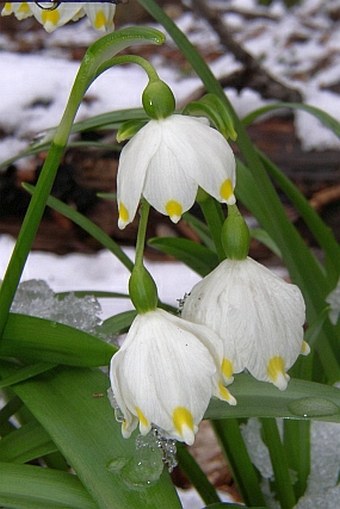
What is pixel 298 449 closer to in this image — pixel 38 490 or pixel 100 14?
Result: pixel 38 490

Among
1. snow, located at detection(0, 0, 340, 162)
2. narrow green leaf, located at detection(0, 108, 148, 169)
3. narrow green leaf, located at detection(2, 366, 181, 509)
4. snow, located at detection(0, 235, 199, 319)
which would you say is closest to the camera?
narrow green leaf, located at detection(2, 366, 181, 509)

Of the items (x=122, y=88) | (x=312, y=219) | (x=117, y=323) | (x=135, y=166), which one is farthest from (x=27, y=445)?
(x=122, y=88)

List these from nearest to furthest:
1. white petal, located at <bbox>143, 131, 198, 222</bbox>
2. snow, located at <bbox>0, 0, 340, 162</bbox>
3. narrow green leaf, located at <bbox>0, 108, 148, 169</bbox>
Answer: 1. white petal, located at <bbox>143, 131, 198, 222</bbox>
2. narrow green leaf, located at <bbox>0, 108, 148, 169</bbox>
3. snow, located at <bbox>0, 0, 340, 162</bbox>

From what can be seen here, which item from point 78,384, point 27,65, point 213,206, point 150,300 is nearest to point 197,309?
point 150,300

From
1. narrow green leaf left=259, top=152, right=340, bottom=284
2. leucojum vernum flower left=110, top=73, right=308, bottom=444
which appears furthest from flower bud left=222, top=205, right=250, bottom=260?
narrow green leaf left=259, top=152, right=340, bottom=284

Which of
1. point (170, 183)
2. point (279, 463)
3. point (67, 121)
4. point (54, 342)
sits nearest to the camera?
point (170, 183)

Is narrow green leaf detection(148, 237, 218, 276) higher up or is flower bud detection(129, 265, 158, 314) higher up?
narrow green leaf detection(148, 237, 218, 276)

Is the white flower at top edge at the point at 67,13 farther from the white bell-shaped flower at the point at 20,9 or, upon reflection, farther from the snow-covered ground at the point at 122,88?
the snow-covered ground at the point at 122,88

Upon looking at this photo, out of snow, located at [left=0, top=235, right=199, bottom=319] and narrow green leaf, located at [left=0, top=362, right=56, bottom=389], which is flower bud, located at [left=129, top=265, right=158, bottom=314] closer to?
narrow green leaf, located at [left=0, top=362, right=56, bottom=389]
